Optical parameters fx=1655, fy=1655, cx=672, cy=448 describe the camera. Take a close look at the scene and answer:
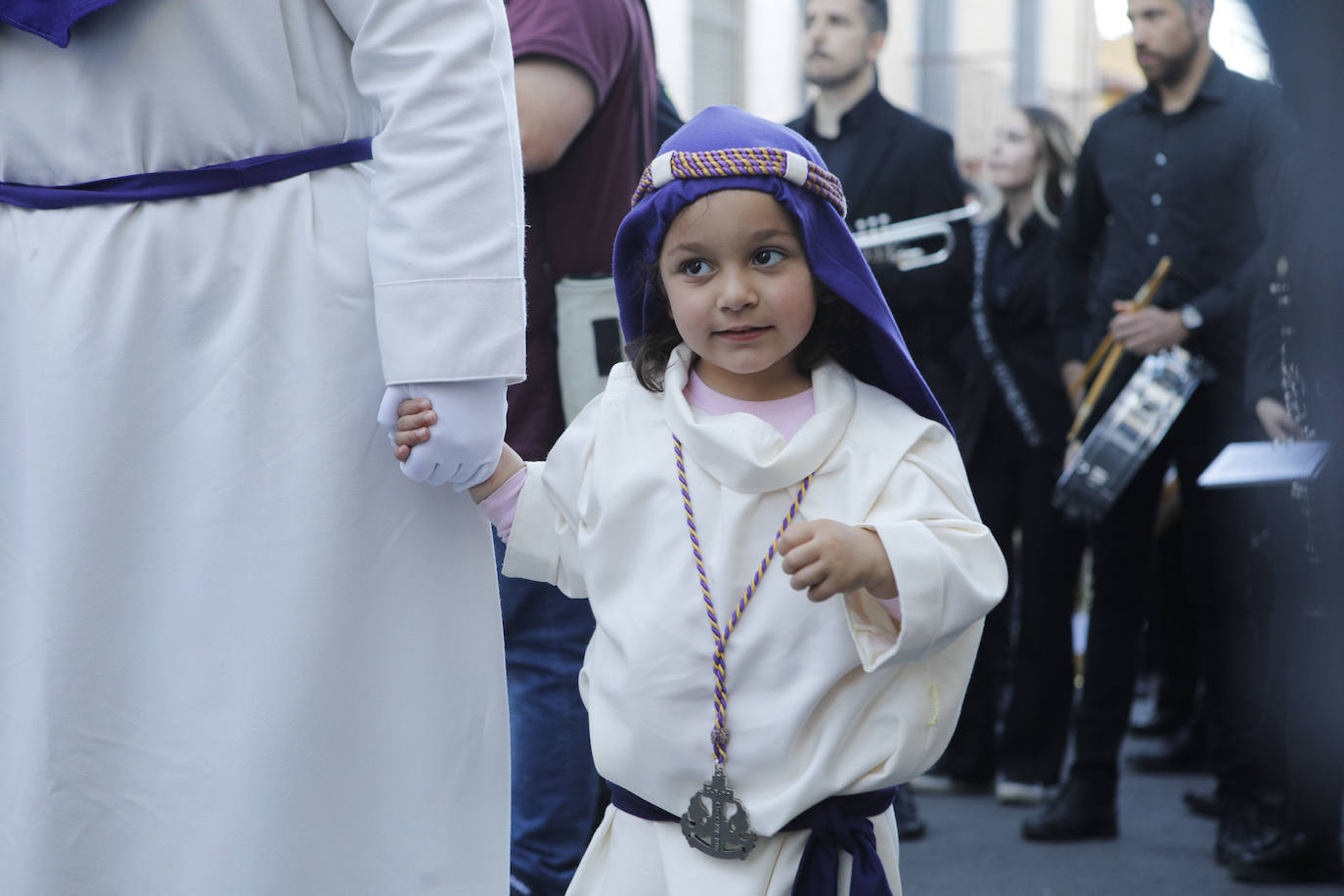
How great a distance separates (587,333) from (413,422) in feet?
3.08

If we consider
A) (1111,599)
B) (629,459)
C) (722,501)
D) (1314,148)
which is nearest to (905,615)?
(722,501)

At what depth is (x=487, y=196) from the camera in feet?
6.98

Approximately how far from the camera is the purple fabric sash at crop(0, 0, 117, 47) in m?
2.01

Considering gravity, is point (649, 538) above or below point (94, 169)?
below

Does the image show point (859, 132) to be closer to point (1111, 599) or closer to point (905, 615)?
point (1111, 599)

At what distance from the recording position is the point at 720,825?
221 centimetres

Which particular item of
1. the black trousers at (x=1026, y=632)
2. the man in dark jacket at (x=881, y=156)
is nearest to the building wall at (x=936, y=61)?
the man in dark jacket at (x=881, y=156)

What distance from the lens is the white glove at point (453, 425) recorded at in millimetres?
2109

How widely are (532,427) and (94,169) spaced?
110 cm

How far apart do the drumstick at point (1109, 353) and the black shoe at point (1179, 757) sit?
1.38 m

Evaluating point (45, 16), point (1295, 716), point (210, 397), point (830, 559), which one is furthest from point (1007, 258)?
point (45, 16)

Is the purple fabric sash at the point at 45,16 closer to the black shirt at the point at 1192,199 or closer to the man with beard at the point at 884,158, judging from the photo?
the man with beard at the point at 884,158

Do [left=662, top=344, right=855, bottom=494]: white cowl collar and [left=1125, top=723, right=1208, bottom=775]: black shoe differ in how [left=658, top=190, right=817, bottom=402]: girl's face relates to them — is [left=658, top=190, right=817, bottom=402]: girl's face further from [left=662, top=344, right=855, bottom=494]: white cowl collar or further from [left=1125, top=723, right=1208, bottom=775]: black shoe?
[left=1125, top=723, right=1208, bottom=775]: black shoe

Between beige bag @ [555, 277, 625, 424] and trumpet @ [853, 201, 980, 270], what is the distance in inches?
72.6
